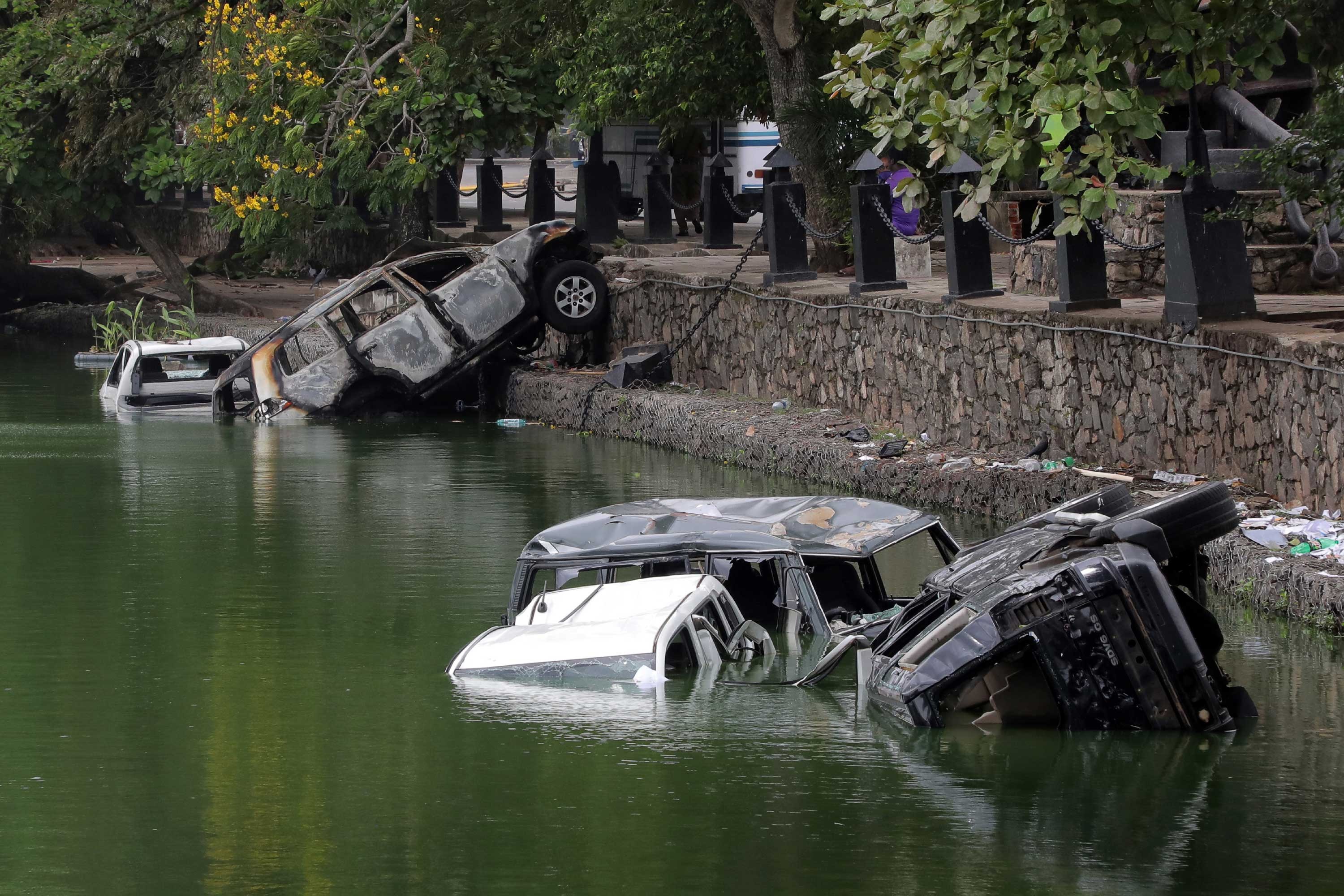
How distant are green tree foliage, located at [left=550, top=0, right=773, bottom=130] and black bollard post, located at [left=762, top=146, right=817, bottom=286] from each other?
3506 mm

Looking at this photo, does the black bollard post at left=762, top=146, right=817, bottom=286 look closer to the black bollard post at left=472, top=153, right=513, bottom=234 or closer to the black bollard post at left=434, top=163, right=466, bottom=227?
the black bollard post at left=472, top=153, right=513, bottom=234

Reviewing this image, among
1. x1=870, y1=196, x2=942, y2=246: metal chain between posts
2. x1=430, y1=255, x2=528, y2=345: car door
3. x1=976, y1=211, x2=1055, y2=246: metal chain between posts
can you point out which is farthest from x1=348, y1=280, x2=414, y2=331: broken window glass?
x1=976, y1=211, x2=1055, y2=246: metal chain between posts

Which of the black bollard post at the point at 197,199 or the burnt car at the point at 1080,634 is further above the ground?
the black bollard post at the point at 197,199

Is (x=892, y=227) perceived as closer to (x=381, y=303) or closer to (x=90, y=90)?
(x=381, y=303)

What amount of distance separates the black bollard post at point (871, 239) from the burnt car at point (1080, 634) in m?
9.47

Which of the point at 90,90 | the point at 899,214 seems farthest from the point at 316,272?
the point at 899,214

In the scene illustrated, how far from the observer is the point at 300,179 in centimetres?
2528

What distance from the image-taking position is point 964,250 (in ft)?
56.2

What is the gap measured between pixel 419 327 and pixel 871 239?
6378 mm

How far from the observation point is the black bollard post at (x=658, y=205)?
28672 millimetres

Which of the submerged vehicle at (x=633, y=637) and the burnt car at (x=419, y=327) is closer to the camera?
the submerged vehicle at (x=633, y=637)

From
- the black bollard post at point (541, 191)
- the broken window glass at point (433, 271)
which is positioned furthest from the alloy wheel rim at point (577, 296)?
the black bollard post at point (541, 191)

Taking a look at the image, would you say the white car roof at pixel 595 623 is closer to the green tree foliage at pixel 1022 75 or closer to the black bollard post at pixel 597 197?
the green tree foliage at pixel 1022 75

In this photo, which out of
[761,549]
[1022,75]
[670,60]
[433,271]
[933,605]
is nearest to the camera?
[933,605]
